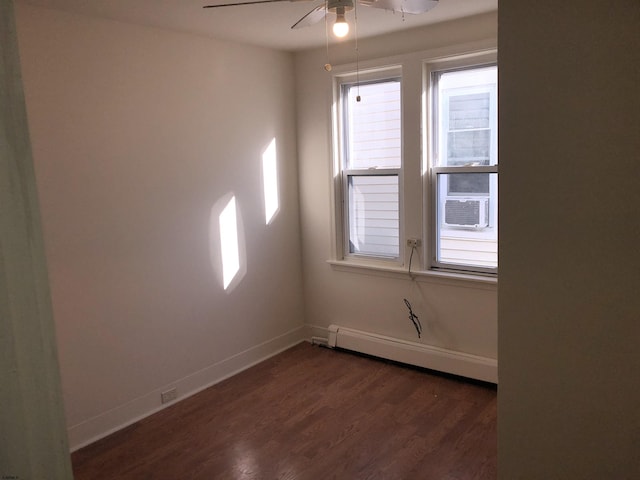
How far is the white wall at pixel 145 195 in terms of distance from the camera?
3.01 metres

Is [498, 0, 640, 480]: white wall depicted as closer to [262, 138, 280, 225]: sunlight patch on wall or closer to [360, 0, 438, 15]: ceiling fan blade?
[360, 0, 438, 15]: ceiling fan blade

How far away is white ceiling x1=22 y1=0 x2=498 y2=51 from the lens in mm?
2932

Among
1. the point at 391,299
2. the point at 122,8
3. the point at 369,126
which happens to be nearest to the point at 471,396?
the point at 391,299

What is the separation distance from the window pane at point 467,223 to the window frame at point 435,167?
20mm

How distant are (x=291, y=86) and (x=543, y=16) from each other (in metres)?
3.49

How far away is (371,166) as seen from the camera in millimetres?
4359

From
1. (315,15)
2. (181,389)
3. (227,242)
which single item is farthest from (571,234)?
(181,389)

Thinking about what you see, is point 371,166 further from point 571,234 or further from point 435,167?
point 571,234

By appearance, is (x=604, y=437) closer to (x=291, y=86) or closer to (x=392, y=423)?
(x=392, y=423)

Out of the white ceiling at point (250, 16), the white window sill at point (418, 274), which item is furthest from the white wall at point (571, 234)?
the white window sill at point (418, 274)

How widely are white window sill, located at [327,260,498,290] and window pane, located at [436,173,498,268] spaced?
0.39 ft

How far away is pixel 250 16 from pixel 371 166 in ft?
5.30

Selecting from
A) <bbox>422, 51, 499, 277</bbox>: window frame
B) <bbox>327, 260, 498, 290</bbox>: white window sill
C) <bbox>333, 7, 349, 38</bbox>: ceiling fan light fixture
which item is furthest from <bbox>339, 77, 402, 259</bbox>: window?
<bbox>333, 7, 349, 38</bbox>: ceiling fan light fixture

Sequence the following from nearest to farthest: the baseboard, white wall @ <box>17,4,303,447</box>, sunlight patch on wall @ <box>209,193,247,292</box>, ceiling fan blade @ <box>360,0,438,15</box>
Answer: ceiling fan blade @ <box>360,0,438,15</box>, white wall @ <box>17,4,303,447</box>, the baseboard, sunlight patch on wall @ <box>209,193,247,292</box>
